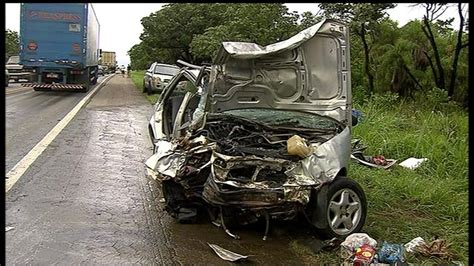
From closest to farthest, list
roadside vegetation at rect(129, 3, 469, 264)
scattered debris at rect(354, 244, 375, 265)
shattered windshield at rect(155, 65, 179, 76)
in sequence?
scattered debris at rect(354, 244, 375, 265)
roadside vegetation at rect(129, 3, 469, 264)
shattered windshield at rect(155, 65, 179, 76)

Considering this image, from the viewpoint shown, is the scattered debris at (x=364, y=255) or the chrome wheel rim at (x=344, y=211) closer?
the scattered debris at (x=364, y=255)

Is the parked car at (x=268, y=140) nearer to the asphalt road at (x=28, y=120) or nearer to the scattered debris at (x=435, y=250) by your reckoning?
the scattered debris at (x=435, y=250)

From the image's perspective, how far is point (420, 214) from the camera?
5.59 metres

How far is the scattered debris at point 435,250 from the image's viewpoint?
4305 millimetres

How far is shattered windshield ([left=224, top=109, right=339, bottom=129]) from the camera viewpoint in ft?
18.3

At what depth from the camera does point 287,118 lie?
18.8 feet

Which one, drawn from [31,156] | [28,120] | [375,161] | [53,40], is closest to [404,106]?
[375,161]

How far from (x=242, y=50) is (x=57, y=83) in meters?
17.2

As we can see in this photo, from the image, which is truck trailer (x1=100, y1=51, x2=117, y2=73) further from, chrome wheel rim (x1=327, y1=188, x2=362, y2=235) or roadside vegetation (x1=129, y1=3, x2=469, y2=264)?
chrome wheel rim (x1=327, y1=188, x2=362, y2=235)

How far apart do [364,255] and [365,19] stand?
51.6ft

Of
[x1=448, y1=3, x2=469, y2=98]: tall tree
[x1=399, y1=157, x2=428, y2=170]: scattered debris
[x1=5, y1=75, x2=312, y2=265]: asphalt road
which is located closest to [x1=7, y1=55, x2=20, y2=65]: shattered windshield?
[x1=448, y1=3, x2=469, y2=98]: tall tree

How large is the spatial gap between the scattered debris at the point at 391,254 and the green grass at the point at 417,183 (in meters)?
0.28

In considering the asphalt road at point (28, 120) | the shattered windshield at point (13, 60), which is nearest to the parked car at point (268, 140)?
the asphalt road at point (28, 120)

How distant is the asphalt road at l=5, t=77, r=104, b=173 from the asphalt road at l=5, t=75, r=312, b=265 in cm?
71
